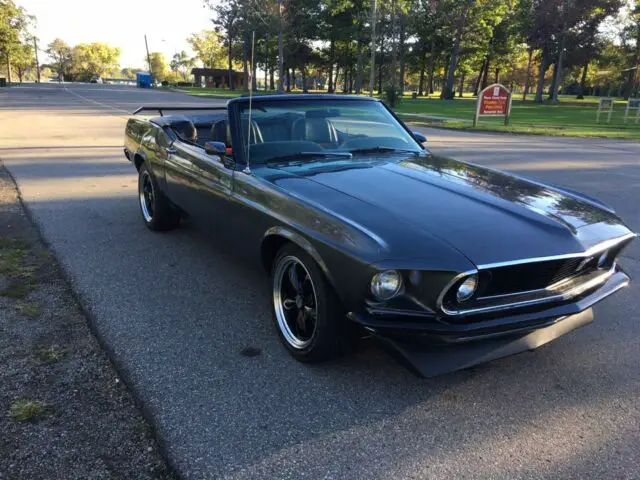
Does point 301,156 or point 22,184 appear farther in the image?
point 22,184

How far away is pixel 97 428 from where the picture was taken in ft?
7.70

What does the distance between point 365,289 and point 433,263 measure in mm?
327

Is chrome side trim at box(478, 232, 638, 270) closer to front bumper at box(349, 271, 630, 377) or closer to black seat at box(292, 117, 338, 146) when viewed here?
front bumper at box(349, 271, 630, 377)

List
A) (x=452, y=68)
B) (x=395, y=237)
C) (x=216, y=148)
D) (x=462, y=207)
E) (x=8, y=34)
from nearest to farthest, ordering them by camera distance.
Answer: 1. (x=395, y=237)
2. (x=462, y=207)
3. (x=216, y=148)
4. (x=452, y=68)
5. (x=8, y=34)

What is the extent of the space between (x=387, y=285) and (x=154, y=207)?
12.1 ft

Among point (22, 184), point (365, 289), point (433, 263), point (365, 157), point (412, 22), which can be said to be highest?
point (412, 22)

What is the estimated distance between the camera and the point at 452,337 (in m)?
2.29

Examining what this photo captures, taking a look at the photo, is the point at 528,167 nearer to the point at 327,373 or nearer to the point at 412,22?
the point at 327,373

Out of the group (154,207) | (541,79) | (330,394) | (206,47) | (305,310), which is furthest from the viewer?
(206,47)

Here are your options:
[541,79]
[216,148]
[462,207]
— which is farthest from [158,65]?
[462,207]

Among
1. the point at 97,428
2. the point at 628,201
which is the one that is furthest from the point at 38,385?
the point at 628,201

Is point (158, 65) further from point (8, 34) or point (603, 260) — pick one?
point (603, 260)

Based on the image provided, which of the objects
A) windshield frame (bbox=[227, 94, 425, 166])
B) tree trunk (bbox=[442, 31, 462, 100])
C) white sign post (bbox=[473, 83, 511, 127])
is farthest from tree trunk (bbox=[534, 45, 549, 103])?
windshield frame (bbox=[227, 94, 425, 166])

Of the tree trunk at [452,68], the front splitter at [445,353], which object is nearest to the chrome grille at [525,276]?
the front splitter at [445,353]
